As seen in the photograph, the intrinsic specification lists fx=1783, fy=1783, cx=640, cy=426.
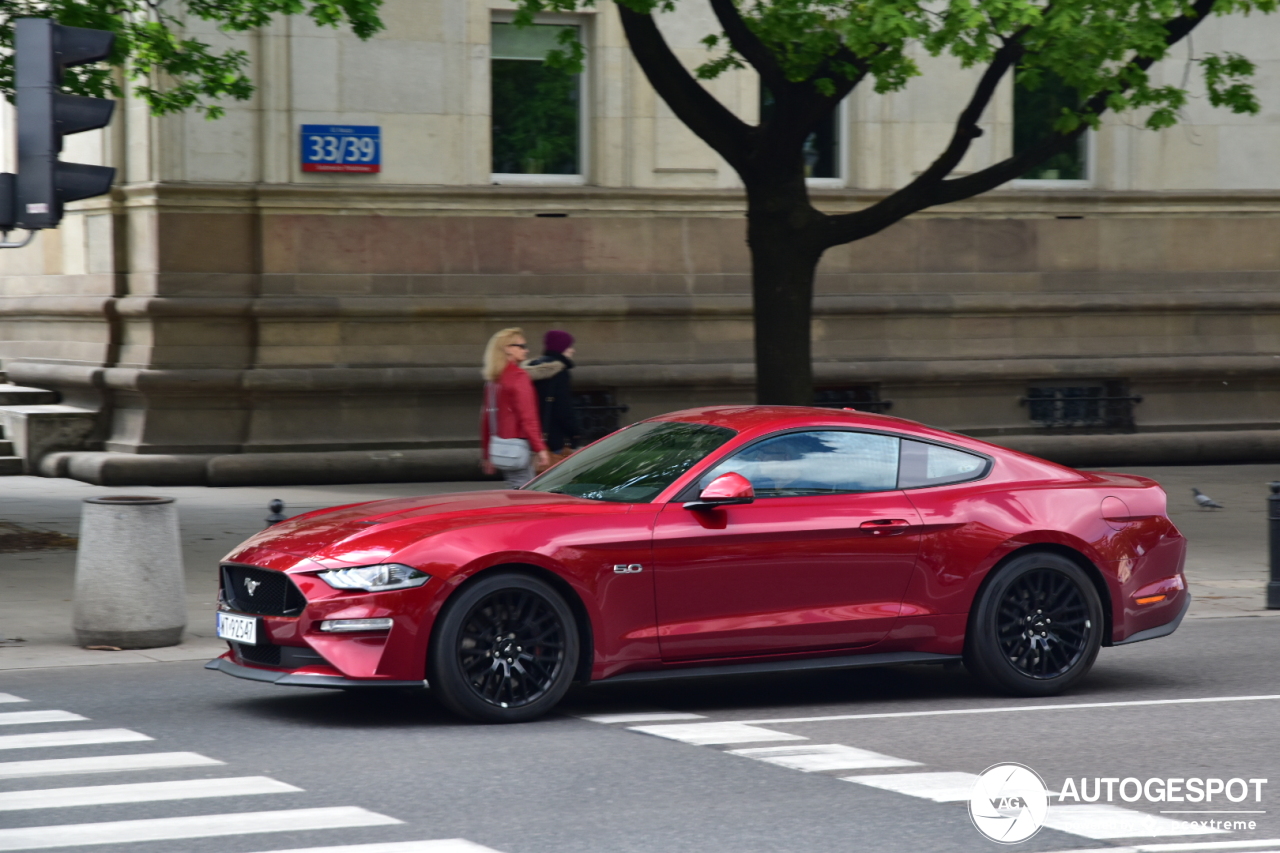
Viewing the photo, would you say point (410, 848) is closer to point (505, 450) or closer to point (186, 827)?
point (186, 827)

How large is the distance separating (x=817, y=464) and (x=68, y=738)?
364cm

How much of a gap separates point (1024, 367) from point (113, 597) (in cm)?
1396

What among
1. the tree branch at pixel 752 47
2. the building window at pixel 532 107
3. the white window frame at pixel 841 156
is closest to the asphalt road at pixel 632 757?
the tree branch at pixel 752 47

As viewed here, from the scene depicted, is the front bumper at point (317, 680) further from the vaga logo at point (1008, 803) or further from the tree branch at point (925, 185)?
the tree branch at point (925, 185)

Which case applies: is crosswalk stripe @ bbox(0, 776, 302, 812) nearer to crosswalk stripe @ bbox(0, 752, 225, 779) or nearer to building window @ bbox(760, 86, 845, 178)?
crosswalk stripe @ bbox(0, 752, 225, 779)

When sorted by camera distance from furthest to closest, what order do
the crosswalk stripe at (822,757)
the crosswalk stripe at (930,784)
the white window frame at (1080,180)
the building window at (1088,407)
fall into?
the white window frame at (1080,180) → the building window at (1088,407) → the crosswalk stripe at (822,757) → the crosswalk stripe at (930,784)

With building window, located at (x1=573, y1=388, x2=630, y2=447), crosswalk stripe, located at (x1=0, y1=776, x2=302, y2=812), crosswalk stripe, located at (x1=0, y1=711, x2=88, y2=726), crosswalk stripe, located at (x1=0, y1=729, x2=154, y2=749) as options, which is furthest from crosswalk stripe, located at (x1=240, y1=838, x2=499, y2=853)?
building window, located at (x1=573, y1=388, x2=630, y2=447)

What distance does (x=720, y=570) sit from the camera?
26.8ft

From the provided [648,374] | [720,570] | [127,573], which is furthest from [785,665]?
[648,374]

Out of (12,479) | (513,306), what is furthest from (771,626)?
(12,479)

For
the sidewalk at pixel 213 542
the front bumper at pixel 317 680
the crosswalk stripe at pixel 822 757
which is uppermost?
the front bumper at pixel 317 680

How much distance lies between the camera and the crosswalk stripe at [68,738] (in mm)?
7559

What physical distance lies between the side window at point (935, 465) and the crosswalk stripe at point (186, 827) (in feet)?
11.7

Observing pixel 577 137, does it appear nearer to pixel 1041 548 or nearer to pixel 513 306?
pixel 513 306
